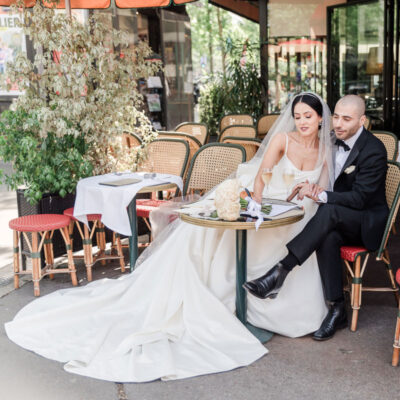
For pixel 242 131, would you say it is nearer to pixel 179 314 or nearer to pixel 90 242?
pixel 90 242

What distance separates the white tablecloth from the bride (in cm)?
40

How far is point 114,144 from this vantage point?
5336 mm

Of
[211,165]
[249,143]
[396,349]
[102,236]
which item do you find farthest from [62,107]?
[396,349]

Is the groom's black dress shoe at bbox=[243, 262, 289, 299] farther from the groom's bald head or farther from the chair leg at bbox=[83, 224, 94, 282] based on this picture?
the chair leg at bbox=[83, 224, 94, 282]

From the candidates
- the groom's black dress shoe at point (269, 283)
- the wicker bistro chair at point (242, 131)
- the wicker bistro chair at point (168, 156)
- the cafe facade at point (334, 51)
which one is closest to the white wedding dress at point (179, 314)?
the groom's black dress shoe at point (269, 283)

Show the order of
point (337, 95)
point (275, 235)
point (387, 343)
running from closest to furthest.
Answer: point (387, 343)
point (275, 235)
point (337, 95)

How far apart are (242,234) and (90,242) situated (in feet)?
5.77

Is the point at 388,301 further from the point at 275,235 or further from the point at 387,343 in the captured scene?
the point at 275,235

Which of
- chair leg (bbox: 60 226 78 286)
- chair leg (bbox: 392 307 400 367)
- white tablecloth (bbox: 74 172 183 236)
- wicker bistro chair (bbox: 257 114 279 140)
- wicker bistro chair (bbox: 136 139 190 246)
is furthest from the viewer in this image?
wicker bistro chair (bbox: 257 114 279 140)

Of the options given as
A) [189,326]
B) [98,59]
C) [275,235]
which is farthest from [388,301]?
[98,59]

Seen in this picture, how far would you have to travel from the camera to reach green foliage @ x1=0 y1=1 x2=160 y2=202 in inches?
191

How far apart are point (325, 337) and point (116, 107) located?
277 centimetres

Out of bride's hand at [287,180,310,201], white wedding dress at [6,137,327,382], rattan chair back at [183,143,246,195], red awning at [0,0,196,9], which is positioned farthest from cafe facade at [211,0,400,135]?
bride's hand at [287,180,310,201]

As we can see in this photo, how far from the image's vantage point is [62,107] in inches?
194
